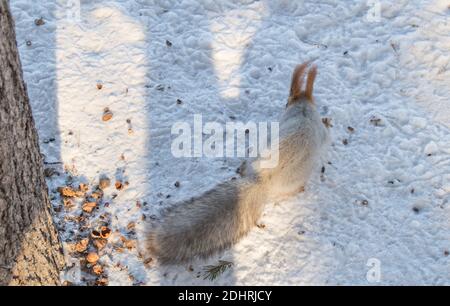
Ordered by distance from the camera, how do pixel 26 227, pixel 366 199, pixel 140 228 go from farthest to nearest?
pixel 366 199
pixel 140 228
pixel 26 227

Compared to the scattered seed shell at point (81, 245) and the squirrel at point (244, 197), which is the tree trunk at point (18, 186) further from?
the squirrel at point (244, 197)

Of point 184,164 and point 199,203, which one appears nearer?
point 199,203

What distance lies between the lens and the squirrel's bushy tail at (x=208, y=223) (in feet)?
9.93

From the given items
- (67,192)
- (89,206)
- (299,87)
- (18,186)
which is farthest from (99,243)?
(299,87)

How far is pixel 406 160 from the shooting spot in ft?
13.1

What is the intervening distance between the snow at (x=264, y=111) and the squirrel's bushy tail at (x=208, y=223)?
0.71ft

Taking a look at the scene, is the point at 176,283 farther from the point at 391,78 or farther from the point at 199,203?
the point at 391,78

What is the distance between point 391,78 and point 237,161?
5.27ft

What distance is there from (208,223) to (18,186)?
1128mm

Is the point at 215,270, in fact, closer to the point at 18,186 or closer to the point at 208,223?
the point at 208,223

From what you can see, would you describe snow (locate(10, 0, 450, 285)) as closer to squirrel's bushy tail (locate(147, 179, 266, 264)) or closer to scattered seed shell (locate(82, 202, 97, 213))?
scattered seed shell (locate(82, 202, 97, 213))
